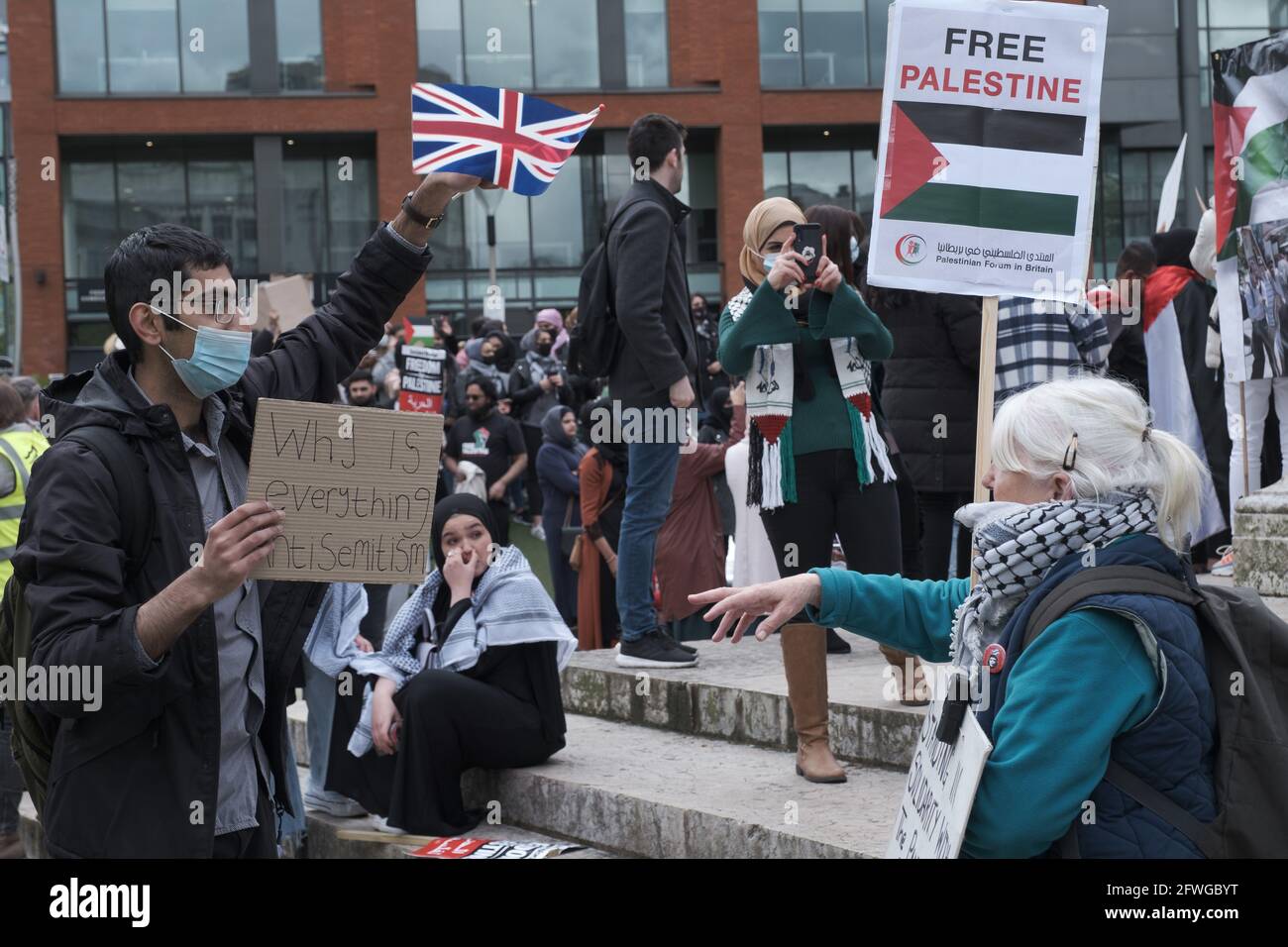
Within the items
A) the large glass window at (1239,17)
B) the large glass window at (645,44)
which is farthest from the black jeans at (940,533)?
the large glass window at (1239,17)

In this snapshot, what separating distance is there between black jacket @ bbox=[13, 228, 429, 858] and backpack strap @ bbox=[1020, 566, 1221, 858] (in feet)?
4.70

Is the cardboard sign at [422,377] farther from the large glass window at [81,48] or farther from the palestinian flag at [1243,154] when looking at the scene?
the large glass window at [81,48]

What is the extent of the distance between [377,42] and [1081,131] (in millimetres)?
30825

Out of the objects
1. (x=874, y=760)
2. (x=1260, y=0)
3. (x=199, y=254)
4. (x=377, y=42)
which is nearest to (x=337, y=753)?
(x=874, y=760)

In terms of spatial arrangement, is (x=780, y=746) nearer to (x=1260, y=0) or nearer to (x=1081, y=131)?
(x=1081, y=131)

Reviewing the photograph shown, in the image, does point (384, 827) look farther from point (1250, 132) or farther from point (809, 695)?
point (1250, 132)

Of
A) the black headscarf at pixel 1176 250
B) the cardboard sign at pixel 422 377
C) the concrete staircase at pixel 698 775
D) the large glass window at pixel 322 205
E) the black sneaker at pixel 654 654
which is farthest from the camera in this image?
the large glass window at pixel 322 205

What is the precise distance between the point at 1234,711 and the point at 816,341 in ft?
9.63

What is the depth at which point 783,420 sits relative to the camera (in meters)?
5.21

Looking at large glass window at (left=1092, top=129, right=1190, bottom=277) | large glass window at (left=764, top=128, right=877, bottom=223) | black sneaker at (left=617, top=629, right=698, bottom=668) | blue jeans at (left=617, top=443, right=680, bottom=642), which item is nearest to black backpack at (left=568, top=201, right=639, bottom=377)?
blue jeans at (left=617, top=443, right=680, bottom=642)

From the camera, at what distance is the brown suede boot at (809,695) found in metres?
4.98

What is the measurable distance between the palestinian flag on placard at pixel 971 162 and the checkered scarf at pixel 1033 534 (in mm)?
2533

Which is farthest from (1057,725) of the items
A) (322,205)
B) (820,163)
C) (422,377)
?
(820,163)

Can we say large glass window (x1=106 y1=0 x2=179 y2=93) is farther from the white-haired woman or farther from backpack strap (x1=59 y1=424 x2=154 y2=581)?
the white-haired woman
